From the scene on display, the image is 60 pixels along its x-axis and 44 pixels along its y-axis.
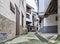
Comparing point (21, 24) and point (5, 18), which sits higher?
point (5, 18)

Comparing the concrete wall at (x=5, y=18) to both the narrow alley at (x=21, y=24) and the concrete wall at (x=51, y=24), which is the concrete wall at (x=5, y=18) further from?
the concrete wall at (x=51, y=24)

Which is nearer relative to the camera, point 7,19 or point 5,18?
point 5,18

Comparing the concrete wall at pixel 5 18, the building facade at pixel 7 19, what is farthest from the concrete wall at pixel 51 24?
the concrete wall at pixel 5 18

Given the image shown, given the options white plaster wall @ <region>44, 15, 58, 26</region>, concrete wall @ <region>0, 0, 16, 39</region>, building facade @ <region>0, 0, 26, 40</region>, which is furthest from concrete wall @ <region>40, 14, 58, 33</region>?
concrete wall @ <region>0, 0, 16, 39</region>

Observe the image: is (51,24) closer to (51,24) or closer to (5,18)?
(51,24)

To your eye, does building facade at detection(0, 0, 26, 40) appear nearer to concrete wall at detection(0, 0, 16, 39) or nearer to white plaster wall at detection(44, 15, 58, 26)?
concrete wall at detection(0, 0, 16, 39)

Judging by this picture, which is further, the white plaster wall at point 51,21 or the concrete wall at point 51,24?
the white plaster wall at point 51,21

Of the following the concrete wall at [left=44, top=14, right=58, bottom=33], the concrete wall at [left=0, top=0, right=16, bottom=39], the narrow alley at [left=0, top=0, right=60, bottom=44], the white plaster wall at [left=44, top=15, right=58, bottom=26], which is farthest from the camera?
the white plaster wall at [left=44, top=15, right=58, bottom=26]

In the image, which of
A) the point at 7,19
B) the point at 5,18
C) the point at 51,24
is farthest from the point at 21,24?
the point at 5,18

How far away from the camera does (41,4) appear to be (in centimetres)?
1609

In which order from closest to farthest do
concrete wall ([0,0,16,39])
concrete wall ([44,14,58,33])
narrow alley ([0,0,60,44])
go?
concrete wall ([0,0,16,39]), narrow alley ([0,0,60,44]), concrete wall ([44,14,58,33])

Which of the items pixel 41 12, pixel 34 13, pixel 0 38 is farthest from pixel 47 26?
pixel 34 13

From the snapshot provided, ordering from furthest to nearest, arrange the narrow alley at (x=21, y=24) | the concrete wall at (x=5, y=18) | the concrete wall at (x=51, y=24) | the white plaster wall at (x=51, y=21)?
1. the white plaster wall at (x=51, y=21)
2. the concrete wall at (x=51, y=24)
3. the narrow alley at (x=21, y=24)
4. the concrete wall at (x=5, y=18)

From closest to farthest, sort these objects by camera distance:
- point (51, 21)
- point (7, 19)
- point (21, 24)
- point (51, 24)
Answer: point (7, 19) < point (21, 24) < point (51, 24) < point (51, 21)
